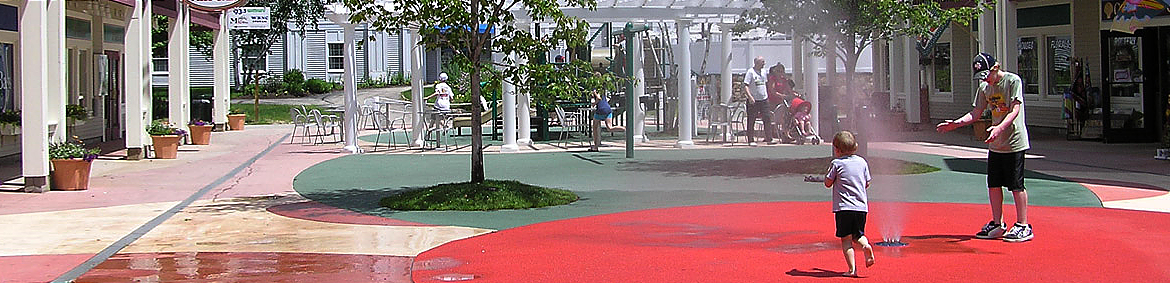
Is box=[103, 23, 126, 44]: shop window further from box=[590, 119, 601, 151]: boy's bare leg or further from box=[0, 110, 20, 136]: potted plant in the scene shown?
box=[590, 119, 601, 151]: boy's bare leg

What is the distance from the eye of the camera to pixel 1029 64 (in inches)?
968

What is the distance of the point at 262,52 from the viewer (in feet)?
152

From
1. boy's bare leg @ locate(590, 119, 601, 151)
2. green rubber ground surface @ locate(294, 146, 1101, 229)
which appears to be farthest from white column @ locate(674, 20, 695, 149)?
boy's bare leg @ locate(590, 119, 601, 151)

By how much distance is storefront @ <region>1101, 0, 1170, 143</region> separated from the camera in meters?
20.0

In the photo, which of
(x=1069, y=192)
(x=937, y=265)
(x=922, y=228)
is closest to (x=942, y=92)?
(x=1069, y=192)

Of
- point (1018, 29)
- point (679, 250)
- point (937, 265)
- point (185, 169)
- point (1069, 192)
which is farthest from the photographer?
point (1018, 29)

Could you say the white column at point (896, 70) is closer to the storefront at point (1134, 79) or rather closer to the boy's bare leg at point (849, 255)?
the storefront at point (1134, 79)

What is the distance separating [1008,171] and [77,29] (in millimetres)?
17171

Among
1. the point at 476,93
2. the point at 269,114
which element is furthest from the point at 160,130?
the point at 269,114

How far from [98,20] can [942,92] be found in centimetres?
1804

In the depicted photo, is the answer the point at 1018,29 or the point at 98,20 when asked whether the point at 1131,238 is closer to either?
the point at 1018,29

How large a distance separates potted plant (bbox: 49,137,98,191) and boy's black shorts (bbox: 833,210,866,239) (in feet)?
32.6

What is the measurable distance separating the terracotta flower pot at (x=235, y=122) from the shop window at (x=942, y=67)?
1634 cm

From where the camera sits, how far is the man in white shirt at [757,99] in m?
22.3
